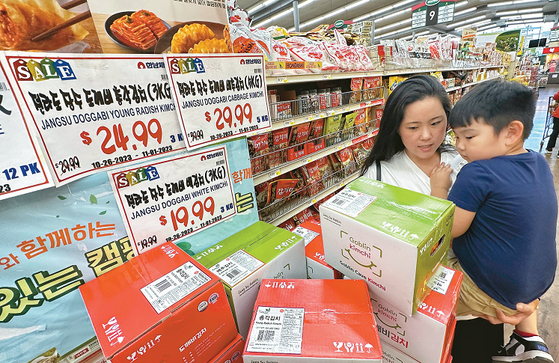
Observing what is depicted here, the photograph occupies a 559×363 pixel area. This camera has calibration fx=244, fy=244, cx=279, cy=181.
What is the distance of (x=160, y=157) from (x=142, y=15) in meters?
0.48

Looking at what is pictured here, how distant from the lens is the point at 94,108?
75 cm

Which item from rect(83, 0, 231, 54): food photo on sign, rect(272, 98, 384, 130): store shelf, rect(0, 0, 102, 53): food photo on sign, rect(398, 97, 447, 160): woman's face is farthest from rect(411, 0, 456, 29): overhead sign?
rect(0, 0, 102, 53): food photo on sign

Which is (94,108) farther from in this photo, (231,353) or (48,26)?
(231,353)

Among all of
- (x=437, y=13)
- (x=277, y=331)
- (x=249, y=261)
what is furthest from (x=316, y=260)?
(x=437, y=13)

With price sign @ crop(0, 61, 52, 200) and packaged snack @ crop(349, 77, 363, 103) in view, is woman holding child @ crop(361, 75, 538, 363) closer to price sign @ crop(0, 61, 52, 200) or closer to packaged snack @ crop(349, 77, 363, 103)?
packaged snack @ crop(349, 77, 363, 103)

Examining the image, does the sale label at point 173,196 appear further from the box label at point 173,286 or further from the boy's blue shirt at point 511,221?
the boy's blue shirt at point 511,221

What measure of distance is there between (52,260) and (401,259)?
3.31ft

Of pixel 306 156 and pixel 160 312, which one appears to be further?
pixel 306 156

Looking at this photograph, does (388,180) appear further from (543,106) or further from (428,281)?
(543,106)

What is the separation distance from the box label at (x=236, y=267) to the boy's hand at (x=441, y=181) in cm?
94

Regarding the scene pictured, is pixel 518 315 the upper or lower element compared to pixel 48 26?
lower

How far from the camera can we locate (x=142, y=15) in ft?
2.71

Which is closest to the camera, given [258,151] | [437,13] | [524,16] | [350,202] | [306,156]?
[350,202]

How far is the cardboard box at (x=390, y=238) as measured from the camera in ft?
2.16
